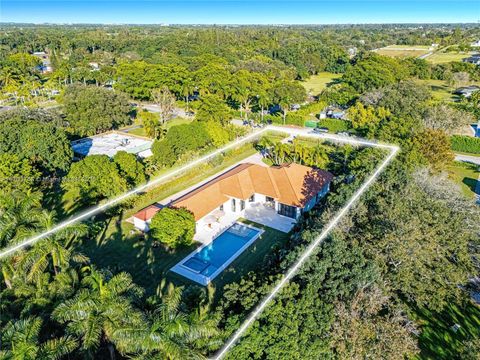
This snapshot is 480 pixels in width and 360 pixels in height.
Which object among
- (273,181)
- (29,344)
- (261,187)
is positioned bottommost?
(261,187)

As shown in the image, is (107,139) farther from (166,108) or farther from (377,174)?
(377,174)

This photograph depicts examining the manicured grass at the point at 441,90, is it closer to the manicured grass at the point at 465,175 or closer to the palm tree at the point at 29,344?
the manicured grass at the point at 465,175

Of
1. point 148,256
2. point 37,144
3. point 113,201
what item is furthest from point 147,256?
point 37,144

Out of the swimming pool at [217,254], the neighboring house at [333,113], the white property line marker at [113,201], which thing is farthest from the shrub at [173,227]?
the neighboring house at [333,113]

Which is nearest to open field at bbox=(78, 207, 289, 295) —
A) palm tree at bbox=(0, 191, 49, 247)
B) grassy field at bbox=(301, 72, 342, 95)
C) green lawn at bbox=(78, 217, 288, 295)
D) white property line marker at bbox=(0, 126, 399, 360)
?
green lawn at bbox=(78, 217, 288, 295)

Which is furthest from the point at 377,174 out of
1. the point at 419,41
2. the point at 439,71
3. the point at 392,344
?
the point at 419,41

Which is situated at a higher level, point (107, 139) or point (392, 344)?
point (392, 344)

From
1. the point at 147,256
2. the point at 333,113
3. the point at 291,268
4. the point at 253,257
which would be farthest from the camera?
the point at 333,113

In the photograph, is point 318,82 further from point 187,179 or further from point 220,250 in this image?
point 220,250
